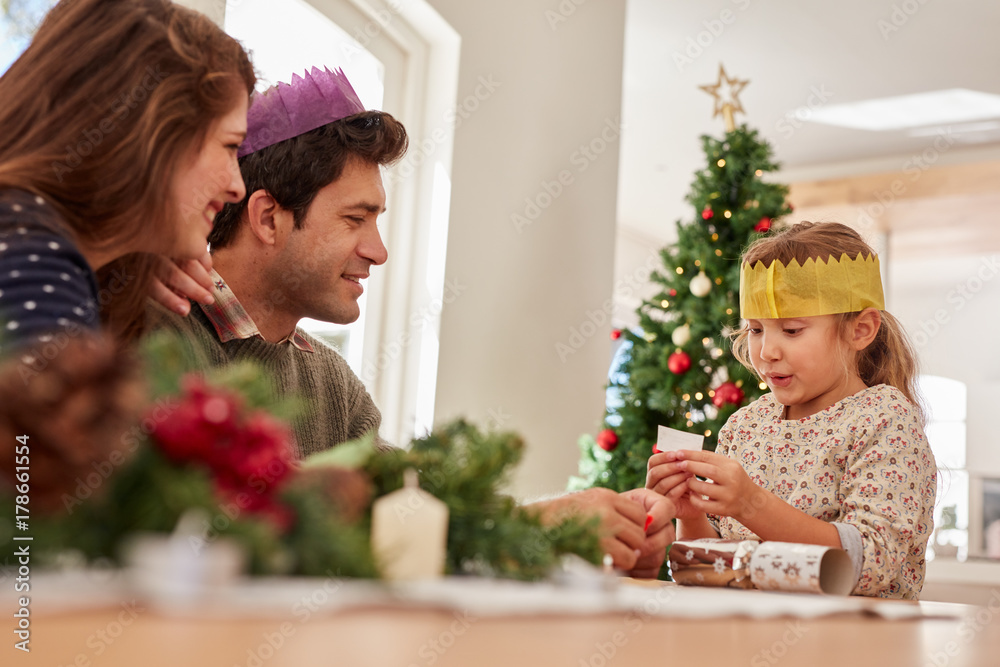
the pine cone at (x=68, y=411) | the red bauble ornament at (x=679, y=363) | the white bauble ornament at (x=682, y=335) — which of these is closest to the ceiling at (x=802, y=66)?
the white bauble ornament at (x=682, y=335)

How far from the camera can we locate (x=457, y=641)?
49 cm

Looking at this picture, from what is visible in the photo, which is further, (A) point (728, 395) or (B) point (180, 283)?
(A) point (728, 395)

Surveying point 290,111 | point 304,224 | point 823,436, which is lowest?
point 823,436

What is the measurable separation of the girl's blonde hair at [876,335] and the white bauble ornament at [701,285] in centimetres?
172

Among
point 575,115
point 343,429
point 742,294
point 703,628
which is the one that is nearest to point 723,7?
point 575,115

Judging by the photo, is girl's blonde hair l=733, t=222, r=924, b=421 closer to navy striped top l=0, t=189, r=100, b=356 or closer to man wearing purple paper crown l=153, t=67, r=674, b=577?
man wearing purple paper crown l=153, t=67, r=674, b=577

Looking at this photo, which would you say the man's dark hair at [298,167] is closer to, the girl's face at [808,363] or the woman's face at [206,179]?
the woman's face at [206,179]

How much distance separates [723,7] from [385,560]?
4.01m

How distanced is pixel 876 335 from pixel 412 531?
1.41 meters

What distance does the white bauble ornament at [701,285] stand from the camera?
3.57 m

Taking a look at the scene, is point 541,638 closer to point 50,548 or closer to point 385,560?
point 385,560

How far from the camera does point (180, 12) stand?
1.01 m

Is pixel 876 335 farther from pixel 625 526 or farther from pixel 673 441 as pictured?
pixel 625 526

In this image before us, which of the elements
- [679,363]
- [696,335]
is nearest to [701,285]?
[696,335]
